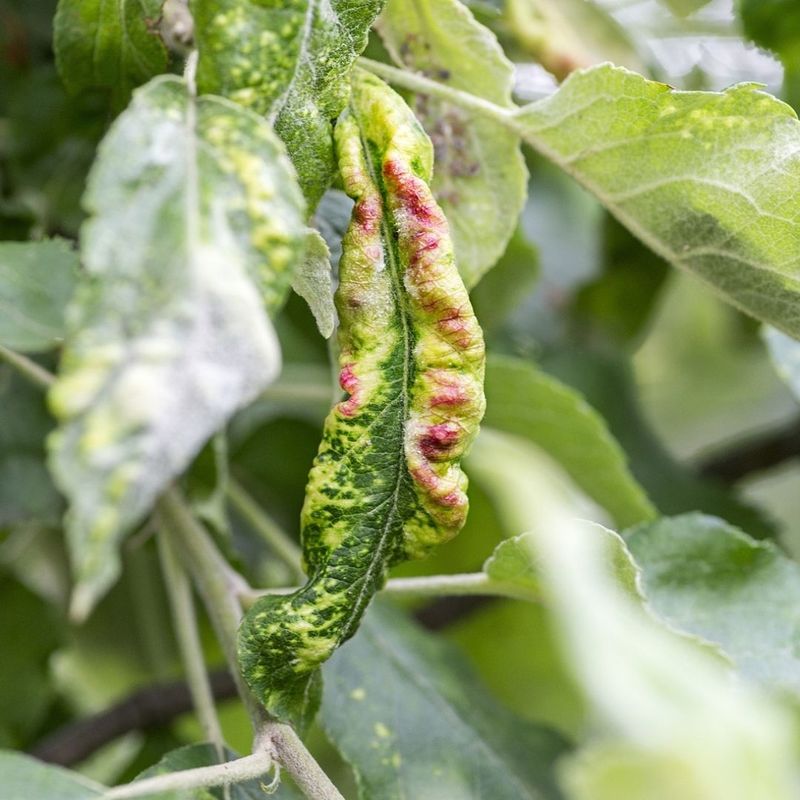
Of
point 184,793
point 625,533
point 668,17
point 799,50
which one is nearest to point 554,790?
point 625,533

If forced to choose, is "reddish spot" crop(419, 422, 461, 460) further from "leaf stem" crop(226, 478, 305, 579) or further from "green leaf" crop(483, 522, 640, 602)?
"leaf stem" crop(226, 478, 305, 579)

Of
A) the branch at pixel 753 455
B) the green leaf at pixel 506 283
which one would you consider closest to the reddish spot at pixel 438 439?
the green leaf at pixel 506 283

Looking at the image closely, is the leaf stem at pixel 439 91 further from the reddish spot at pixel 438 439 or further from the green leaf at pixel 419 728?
the green leaf at pixel 419 728

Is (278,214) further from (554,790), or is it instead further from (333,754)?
(333,754)

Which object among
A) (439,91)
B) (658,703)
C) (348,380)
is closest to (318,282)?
(348,380)

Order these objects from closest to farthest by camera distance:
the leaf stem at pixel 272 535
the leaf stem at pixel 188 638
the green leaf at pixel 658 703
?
the green leaf at pixel 658 703, the leaf stem at pixel 188 638, the leaf stem at pixel 272 535

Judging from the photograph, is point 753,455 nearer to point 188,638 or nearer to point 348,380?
point 188,638
